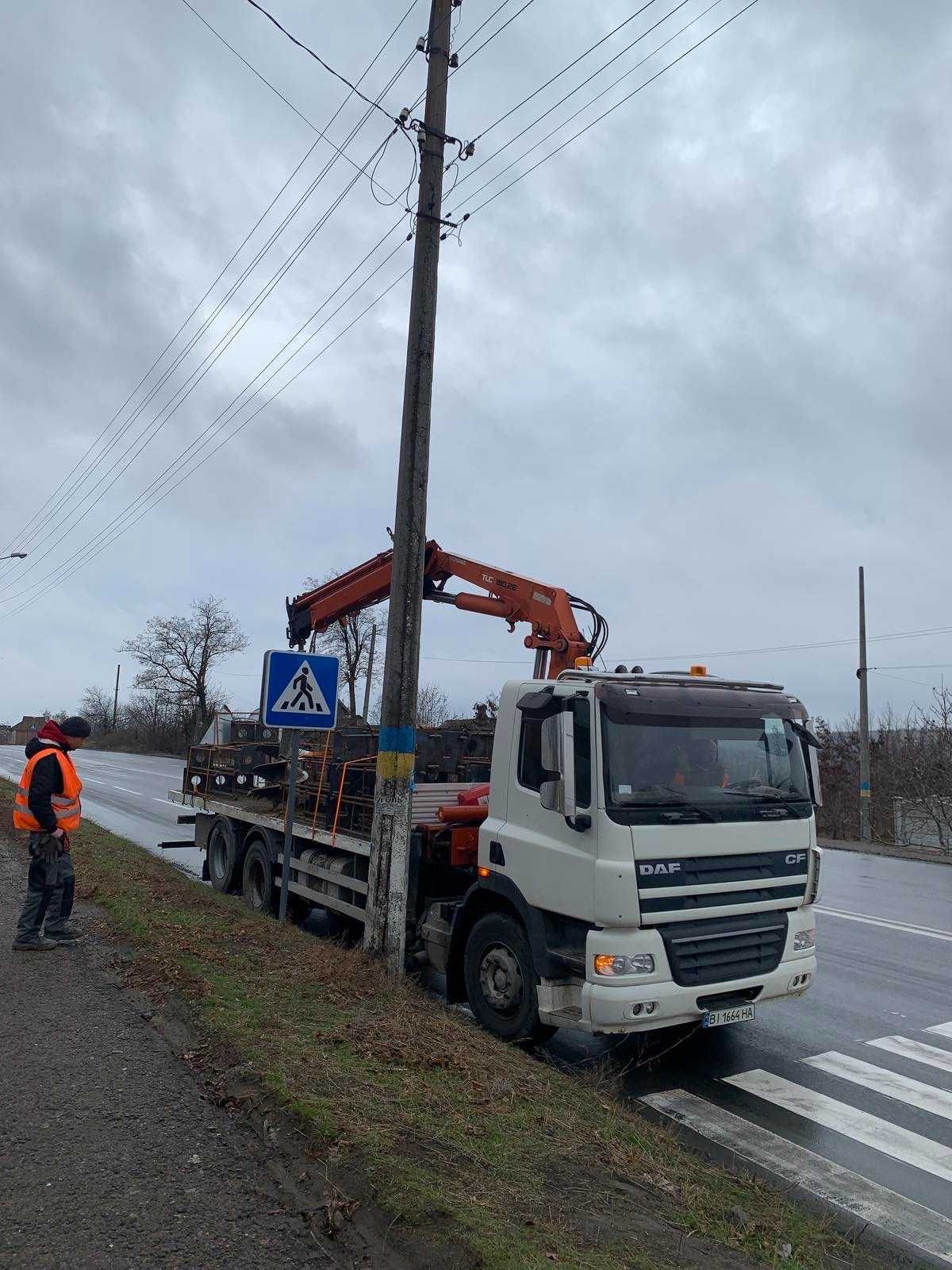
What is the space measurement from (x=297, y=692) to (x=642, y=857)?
4.12 m

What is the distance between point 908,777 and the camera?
87.5 ft

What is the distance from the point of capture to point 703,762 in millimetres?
6195

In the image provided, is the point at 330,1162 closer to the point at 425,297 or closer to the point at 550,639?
the point at 550,639

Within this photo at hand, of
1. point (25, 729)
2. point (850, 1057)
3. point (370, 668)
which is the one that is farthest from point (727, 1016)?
point (25, 729)

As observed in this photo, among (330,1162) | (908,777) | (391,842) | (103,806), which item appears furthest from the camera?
(908,777)

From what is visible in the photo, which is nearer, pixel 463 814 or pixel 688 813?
pixel 688 813

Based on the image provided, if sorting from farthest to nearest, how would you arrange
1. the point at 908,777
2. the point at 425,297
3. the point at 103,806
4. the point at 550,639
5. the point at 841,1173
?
the point at 908,777 < the point at 103,806 < the point at 550,639 < the point at 425,297 < the point at 841,1173

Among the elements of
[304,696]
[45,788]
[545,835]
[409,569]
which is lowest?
[545,835]

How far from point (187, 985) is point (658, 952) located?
3.12 m

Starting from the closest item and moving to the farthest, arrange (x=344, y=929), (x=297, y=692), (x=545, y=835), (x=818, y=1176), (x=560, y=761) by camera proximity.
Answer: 1. (x=818, y=1176)
2. (x=560, y=761)
3. (x=545, y=835)
4. (x=297, y=692)
5. (x=344, y=929)

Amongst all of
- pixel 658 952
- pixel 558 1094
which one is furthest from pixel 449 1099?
pixel 658 952

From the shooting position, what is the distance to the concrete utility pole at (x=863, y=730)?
25391 millimetres

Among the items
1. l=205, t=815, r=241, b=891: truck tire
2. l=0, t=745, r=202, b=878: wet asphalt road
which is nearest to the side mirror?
l=205, t=815, r=241, b=891: truck tire

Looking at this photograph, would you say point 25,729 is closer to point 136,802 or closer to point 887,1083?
point 136,802
